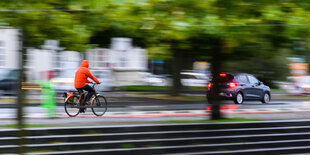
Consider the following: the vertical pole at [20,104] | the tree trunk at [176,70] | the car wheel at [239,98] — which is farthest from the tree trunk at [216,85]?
the tree trunk at [176,70]

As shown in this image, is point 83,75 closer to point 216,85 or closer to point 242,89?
point 216,85

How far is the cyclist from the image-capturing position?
11.4 metres

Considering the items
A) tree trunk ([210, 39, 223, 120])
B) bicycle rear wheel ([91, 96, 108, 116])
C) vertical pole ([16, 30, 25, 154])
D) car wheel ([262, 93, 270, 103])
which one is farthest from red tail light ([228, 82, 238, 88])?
vertical pole ([16, 30, 25, 154])

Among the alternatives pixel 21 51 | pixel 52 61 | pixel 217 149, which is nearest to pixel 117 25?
pixel 21 51

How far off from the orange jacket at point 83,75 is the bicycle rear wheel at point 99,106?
0.70m

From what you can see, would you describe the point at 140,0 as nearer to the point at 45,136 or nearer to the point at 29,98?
the point at 45,136

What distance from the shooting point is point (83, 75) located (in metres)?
11.4

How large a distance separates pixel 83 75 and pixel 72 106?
105 centimetres

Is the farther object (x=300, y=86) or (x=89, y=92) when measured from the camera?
(x=300, y=86)

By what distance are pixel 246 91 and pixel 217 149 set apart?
10.4m

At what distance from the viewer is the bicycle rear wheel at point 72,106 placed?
11.9 m

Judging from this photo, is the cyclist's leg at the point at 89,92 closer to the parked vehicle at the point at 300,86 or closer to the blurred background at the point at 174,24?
the blurred background at the point at 174,24

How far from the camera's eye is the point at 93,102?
1207cm

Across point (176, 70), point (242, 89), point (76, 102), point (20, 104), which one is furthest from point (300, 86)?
point (20, 104)
